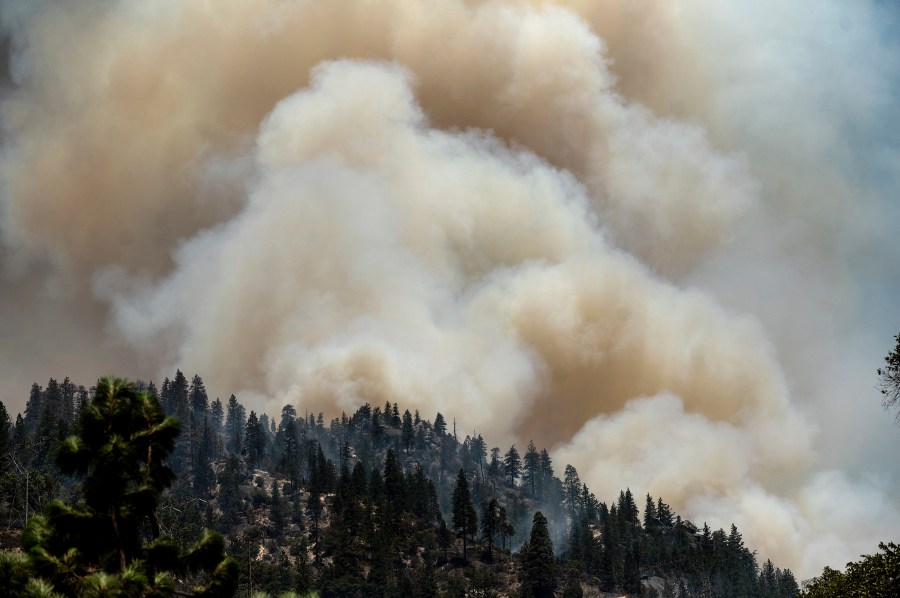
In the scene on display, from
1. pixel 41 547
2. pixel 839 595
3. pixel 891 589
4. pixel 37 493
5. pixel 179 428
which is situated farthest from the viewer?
pixel 37 493

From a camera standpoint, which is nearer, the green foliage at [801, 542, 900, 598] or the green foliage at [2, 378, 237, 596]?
the green foliage at [2, 378, 237, 596]

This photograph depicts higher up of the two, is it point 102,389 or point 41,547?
point 102,389

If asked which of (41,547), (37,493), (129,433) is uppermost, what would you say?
(37,493)

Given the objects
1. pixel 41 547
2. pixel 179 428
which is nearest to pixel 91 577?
pixel 41 547

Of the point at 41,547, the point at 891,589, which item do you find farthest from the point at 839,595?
the point at 41,547

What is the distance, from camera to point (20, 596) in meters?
29.9

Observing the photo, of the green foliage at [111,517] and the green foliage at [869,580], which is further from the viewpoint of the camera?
the green foliage at [869,580]

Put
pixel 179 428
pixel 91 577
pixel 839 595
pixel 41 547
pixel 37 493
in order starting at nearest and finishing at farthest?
pixel 91 577, pixel 41 547, pixel 179 428, pixel 839 595, pixel 37 493

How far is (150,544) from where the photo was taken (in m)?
33.2

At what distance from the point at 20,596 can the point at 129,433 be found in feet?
22.2

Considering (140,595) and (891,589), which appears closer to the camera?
(140,595)

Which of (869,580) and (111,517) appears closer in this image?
(111,517)

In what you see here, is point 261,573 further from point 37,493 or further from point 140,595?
point 140,595

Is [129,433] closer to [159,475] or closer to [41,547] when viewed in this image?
[159,475]
